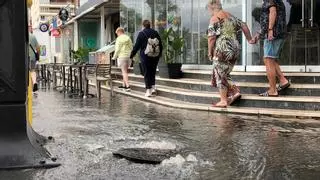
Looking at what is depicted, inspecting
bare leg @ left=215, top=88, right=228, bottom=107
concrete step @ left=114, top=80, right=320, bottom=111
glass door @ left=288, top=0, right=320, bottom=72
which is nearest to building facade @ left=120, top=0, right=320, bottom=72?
glass door @ left=288, top=0, right=320, bottom=72

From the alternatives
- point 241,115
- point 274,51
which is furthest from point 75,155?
point 274,51

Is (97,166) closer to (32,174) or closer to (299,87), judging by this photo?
(32,174)

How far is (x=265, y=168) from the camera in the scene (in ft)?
19.9

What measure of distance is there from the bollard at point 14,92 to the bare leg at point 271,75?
6.06 metres

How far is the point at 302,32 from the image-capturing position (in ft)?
43.6

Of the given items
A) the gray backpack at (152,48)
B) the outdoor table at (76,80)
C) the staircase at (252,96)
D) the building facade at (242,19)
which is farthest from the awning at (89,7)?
the staircase at (252,96)

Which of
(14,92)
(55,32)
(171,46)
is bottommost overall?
(14,92)

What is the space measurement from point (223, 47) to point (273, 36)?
3.17ft

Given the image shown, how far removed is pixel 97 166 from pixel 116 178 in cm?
59

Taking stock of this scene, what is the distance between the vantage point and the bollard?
228 inches

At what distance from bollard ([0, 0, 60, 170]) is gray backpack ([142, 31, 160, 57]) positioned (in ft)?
27.6

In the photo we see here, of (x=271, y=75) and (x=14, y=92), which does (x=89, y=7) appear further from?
(x=14, y=92)

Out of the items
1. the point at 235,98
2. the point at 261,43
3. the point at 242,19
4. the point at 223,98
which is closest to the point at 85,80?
the point at 242,19

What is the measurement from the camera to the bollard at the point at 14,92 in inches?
228
